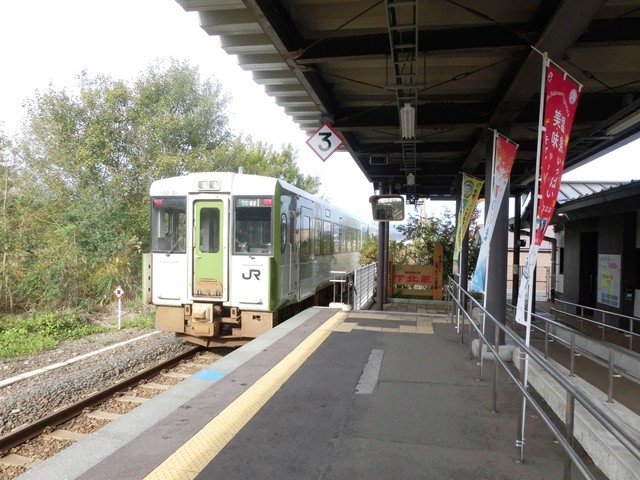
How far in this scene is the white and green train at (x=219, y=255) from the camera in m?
7.73

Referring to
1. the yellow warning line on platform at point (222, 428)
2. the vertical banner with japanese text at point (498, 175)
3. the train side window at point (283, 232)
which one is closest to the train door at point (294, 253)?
the train side window at point (283, 232)

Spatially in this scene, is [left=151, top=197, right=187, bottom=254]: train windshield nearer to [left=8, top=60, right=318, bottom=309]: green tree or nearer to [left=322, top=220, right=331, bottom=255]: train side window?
[left=322, top=220, right=331, bottom=255]: train side window

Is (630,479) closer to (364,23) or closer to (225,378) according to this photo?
(225,378)

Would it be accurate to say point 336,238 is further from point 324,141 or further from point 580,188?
point 580,188

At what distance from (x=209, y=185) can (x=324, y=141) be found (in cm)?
216

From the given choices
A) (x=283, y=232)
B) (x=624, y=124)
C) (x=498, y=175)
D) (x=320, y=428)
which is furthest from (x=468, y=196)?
(x=320, y=428)

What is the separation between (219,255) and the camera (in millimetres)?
7863

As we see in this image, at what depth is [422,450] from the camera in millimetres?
3232

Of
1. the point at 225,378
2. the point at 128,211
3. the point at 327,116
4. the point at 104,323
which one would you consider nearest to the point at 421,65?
the point at 327,116

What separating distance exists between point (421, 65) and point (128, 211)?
507 inches

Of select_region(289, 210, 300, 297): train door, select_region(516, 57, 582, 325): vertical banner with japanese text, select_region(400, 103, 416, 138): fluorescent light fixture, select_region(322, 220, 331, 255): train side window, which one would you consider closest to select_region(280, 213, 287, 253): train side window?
select_region(289, 210, 300, 297): train door

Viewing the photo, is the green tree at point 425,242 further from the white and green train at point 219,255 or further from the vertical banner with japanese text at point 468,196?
the white and green train at point 219,255

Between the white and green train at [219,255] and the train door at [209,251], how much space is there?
0.02 meters

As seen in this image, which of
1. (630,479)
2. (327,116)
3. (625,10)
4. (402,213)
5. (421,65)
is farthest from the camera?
(402,213)
